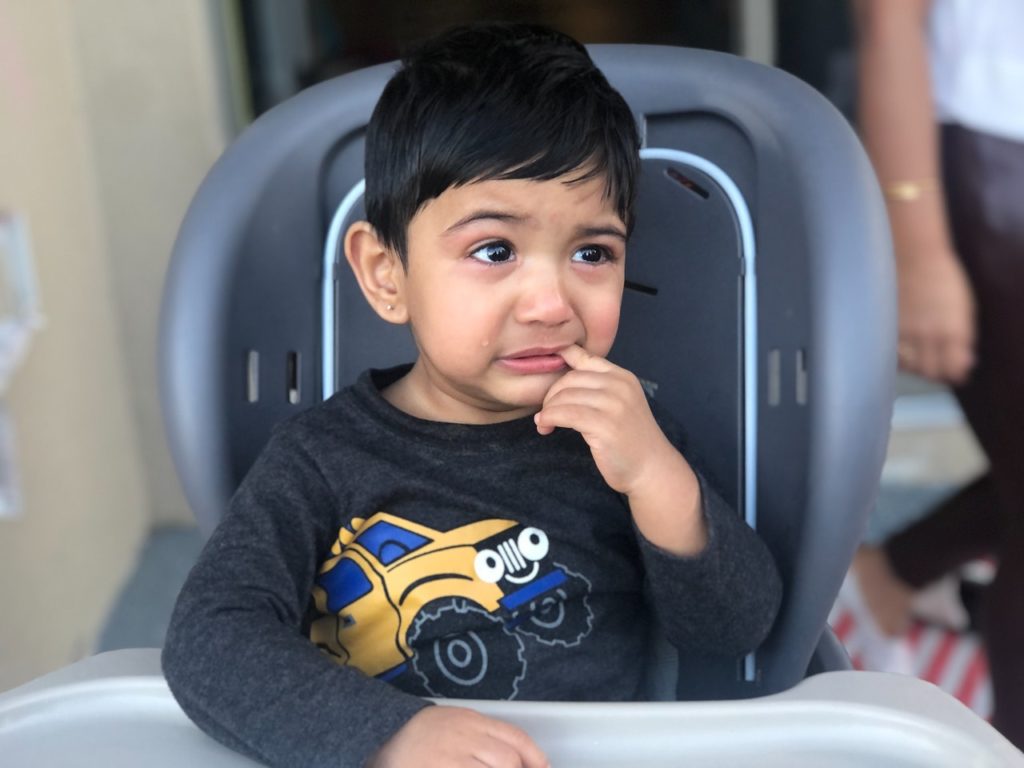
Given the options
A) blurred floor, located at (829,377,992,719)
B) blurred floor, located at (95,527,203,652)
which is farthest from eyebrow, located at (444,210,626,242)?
blurred floor, located at (829,377,992,719)

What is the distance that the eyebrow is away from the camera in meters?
0.80

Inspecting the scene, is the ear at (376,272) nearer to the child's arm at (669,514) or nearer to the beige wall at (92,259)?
the child's arm at (669,514)

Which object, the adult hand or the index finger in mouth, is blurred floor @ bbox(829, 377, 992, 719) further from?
the index finger in mouth

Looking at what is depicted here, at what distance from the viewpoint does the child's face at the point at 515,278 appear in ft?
2.63

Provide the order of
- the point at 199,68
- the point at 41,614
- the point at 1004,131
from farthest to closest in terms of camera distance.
Answer: 1. the point at 199,68
2. the point at 41,614
3. the point at 1004,131

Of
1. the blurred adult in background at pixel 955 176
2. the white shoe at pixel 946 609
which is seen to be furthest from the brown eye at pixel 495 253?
the white shoe at pixel 946 609

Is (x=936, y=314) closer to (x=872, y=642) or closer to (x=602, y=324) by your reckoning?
(x=602, y=324)

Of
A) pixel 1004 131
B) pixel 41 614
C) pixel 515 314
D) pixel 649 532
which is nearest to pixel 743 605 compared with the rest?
pixel 649 532

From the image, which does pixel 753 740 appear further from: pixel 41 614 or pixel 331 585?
pixel 41 614

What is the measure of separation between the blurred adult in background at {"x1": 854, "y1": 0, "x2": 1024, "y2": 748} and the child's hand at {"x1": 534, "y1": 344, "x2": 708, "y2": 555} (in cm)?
40

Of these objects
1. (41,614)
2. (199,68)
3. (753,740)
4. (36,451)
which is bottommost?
(41,614)

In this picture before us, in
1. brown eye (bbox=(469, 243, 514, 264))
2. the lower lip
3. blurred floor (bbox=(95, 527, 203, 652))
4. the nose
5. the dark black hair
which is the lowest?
blurred floor (bbox=(95, 527, 203, 652))

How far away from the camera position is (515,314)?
0.81 m

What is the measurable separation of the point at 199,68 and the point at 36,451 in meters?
0.67
